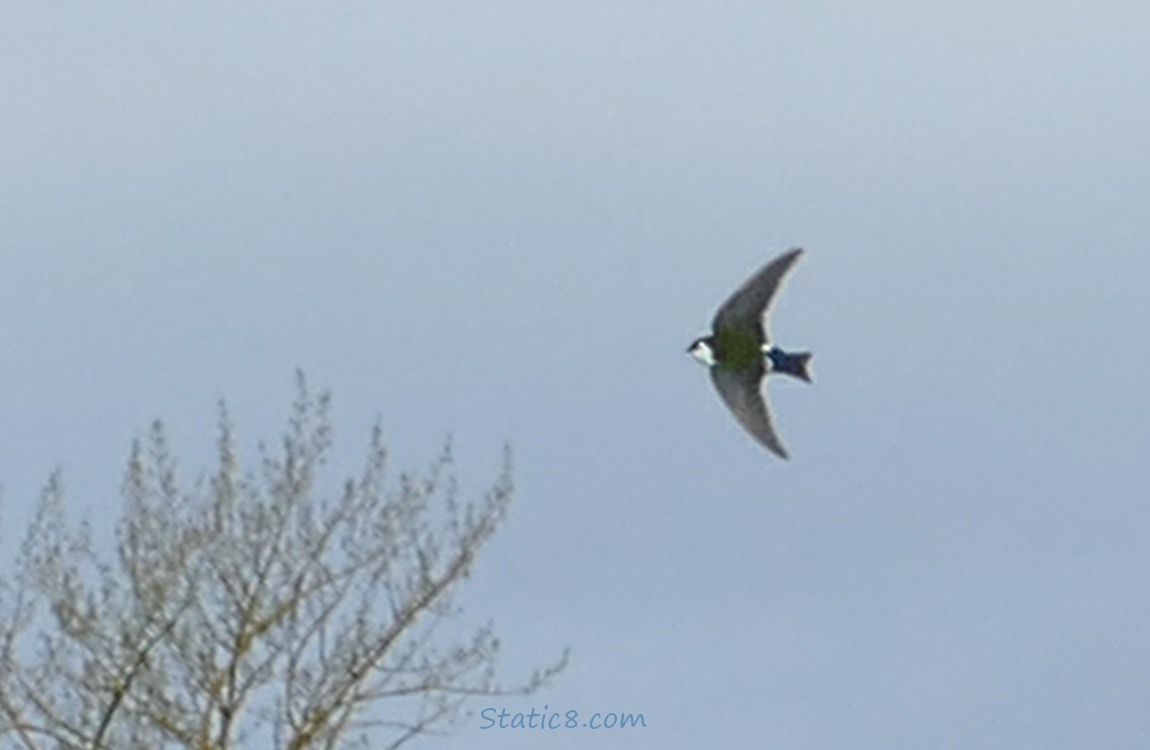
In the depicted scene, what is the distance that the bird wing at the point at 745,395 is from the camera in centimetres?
2152

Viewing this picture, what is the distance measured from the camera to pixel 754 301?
21.4m

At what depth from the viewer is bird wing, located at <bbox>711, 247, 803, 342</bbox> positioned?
21328mm

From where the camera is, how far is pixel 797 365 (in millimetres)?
Result: 20969

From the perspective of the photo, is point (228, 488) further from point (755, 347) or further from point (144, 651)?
point (755, 347)

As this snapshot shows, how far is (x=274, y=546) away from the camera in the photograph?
2523 centimetres

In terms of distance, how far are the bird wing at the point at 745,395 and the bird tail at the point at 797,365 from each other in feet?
0.94

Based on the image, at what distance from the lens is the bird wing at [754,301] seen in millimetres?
21328

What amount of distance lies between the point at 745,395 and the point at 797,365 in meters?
0.79

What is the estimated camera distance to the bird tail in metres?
20.8

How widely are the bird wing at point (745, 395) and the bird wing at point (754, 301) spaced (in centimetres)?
25

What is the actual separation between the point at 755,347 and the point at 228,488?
511 cm

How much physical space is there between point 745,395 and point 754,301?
1.82 feet

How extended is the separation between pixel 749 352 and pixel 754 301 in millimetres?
265

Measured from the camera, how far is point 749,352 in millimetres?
21453
